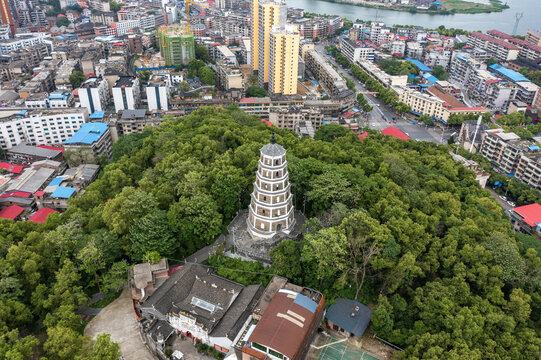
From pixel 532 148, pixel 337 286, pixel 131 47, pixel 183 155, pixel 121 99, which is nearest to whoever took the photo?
pixel 337 286

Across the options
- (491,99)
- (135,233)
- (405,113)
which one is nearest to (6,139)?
(135,233)

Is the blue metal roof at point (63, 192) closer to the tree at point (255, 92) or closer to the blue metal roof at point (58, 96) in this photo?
the blue metal roof at point (58, 96)

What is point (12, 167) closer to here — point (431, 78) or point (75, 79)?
point (75, 79)

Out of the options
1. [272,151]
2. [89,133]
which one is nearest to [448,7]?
[89,133]

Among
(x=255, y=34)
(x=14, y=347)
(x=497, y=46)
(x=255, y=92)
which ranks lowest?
(x=255, y=92)

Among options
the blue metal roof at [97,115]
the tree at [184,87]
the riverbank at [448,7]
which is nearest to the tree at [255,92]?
the tree at [184,87]

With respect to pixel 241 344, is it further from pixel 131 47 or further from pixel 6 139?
pixel 131 47
